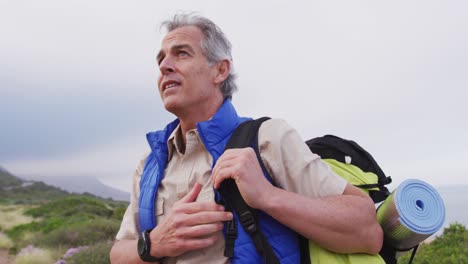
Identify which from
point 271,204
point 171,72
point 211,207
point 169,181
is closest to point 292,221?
point 271,204

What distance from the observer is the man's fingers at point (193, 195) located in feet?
6.87

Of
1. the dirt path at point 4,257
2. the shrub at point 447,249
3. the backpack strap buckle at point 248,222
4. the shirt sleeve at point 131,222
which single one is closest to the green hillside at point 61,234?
the dirt path at point 4,257

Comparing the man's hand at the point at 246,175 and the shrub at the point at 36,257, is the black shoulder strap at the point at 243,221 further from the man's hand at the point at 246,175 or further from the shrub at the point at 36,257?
the shrub at the point at 36,257

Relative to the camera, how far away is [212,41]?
2.54 m

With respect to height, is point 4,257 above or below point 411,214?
below

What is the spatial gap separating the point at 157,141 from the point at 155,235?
0.62 m

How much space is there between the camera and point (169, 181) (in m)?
2.35

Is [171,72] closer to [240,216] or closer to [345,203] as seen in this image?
[240,216]

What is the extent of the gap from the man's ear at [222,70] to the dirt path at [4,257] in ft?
42.3

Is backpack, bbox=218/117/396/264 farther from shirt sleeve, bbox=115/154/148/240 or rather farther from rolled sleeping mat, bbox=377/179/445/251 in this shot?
shirt sleeve, bbox=115/154/148/240

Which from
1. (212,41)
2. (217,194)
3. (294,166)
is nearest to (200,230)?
(217,194)

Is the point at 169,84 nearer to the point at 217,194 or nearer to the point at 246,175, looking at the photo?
the point at 217,194

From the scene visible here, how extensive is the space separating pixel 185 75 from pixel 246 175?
810 mm

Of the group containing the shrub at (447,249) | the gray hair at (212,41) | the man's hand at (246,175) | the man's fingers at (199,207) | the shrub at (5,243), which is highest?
the gray hair at (212,41)
